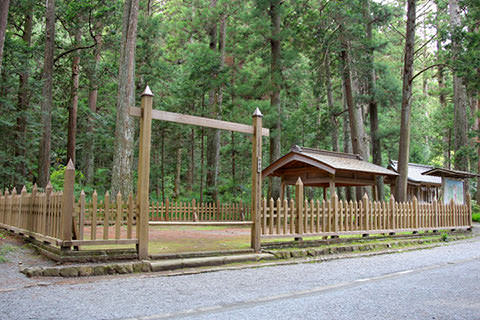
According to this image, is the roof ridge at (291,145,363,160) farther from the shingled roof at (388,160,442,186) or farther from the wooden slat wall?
the shingled roof at (388,160,442,186)

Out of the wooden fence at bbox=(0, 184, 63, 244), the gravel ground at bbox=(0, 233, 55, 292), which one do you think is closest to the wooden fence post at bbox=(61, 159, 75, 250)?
the wooden fence at bbox=(0, 184, 63, 244)

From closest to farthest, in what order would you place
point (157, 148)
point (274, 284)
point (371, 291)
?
point (371, 291)
point (274, 284)
point (157, 148)

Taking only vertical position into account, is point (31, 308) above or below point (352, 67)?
below

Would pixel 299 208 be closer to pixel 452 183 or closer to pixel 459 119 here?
pixel 452 183

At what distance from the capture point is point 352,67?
19.1 m

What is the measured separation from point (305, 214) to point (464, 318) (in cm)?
554

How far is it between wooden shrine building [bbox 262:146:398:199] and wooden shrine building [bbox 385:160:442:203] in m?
7.06

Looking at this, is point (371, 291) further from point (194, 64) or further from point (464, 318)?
point (194, 64)

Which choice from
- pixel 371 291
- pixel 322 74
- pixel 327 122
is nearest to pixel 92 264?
pixel 371 291

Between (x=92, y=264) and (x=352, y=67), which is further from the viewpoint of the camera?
(x=352, y=67)

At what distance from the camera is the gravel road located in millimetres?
4209

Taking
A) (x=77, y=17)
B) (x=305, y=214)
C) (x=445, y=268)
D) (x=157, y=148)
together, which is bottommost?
(x=445, y=268)

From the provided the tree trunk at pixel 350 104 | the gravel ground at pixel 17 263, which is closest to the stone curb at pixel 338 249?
the gravel ground at pixel 17 263

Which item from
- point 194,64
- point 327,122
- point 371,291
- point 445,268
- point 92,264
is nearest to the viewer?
point 371,291
